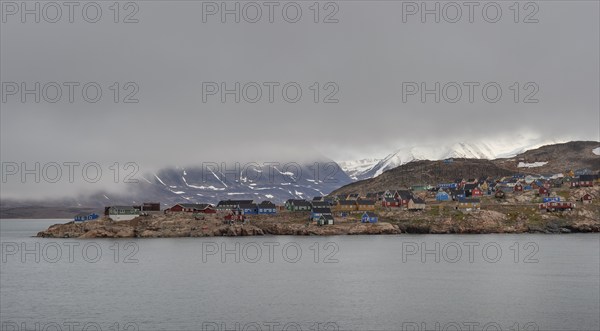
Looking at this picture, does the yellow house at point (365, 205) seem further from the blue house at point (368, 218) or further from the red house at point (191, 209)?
the red house at point (191, 209)

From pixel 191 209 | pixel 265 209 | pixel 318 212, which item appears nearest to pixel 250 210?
pixel 265 209

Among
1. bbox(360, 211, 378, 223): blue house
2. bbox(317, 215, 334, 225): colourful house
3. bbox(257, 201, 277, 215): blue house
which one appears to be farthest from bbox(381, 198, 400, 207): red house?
bbox(257, 201, 277, 215): blue house

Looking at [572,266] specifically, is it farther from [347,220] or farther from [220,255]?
[347,220]

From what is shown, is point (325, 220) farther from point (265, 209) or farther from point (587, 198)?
point (587, 198)


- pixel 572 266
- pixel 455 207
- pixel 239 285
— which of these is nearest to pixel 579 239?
pixel 455 207

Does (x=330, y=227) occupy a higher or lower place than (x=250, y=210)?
lower

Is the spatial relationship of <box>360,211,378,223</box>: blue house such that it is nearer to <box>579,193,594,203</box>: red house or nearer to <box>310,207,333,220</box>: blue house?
<box>310,207,333,220</box>: blue house
